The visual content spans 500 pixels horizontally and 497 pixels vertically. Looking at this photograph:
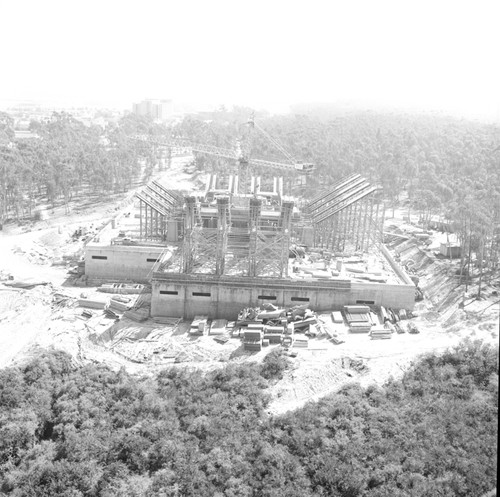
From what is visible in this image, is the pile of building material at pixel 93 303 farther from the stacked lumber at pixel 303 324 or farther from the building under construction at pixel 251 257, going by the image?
the stacked lumber at pixel 303 324

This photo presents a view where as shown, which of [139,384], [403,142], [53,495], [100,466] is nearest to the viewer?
[53,495]

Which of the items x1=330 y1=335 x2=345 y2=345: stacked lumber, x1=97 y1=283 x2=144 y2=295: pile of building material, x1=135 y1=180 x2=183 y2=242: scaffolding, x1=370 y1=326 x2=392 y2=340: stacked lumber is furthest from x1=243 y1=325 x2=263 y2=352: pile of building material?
x1=135 y1=180 x2=183 y2=242: scaffolding

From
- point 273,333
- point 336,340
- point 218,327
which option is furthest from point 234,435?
point 218,327

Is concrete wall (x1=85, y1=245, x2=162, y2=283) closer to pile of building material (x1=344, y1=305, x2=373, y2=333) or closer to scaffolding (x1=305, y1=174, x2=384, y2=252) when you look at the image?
scaffolding (x1=305, y1=174, x2=384, y2=252)

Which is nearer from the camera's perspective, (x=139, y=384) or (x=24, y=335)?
(x=139, y=384)

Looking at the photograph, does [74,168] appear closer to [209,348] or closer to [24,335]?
[24,335]

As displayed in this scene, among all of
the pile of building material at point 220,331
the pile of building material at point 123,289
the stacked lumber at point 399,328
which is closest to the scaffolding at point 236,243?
the pile of building material at point 220,331

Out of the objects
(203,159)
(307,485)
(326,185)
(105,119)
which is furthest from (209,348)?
(105,119)
